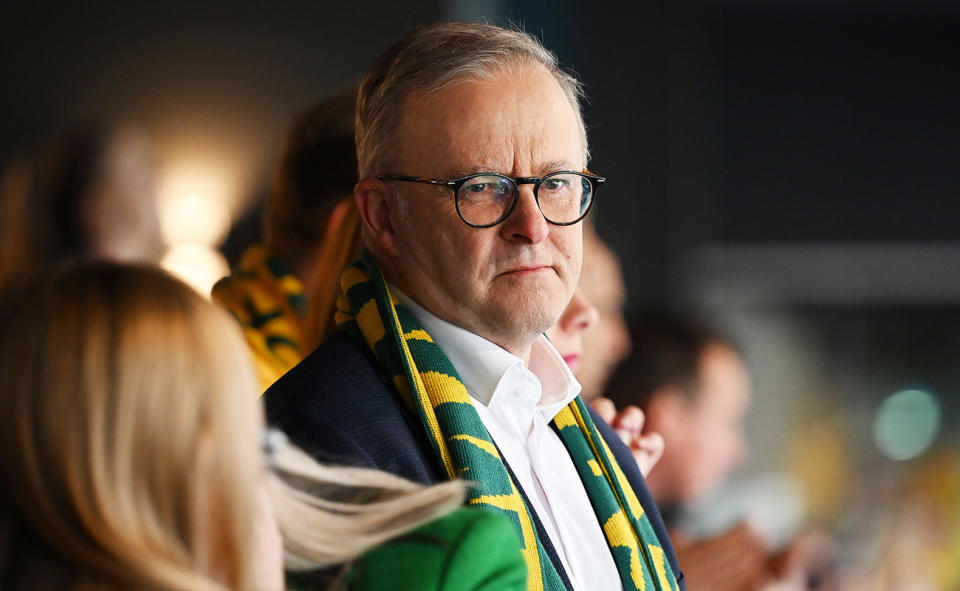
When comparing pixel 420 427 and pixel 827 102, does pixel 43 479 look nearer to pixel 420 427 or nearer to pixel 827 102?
pixel 420 427

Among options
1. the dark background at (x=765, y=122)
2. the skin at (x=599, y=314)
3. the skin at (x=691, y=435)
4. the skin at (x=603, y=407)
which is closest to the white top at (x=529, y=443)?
the skin at (x=603, y=407)

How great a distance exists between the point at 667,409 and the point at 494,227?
6.10 ft

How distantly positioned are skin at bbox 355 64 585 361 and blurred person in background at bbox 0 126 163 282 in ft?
4.30

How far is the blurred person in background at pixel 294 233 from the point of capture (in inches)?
94.5

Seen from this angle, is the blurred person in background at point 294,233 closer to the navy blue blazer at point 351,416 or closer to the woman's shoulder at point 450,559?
the navy blue blazer at point 351,416

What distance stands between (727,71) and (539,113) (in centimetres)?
655

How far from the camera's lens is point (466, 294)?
159cm

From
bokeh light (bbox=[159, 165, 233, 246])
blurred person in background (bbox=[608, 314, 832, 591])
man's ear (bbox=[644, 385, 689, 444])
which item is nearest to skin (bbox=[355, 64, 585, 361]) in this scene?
blurred person in background (bbox=[608, 314, 832, 591])

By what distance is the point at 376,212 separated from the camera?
1678mm

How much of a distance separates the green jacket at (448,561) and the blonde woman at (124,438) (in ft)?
0.59

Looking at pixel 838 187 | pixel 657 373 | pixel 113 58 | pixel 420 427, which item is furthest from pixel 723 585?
pixel 838 187

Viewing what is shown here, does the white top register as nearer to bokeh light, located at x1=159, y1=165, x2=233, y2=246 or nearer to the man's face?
the man's face

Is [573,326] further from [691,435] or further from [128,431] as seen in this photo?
[691,435]

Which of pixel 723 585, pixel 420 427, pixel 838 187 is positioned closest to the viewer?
pixel 420 427
